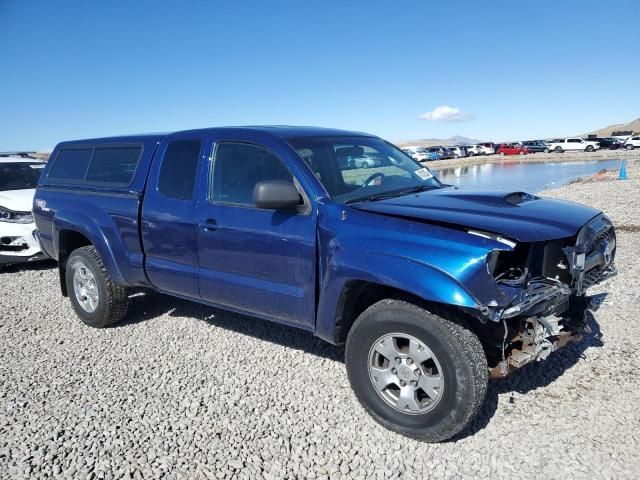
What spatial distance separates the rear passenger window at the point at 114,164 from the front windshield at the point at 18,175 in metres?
3.92

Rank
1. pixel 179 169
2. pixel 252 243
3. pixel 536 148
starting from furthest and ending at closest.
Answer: pixel 536 148 → pixel 179 169 → pixel 252 243

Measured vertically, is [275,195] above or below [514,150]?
above

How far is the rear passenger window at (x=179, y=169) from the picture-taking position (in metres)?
4.27

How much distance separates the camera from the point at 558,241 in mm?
3129

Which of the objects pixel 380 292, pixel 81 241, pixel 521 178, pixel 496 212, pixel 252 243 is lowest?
pixel 521 178

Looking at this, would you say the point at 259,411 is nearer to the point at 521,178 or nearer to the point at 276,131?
the point at 276,131

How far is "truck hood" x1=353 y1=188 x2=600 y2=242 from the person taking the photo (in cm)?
293

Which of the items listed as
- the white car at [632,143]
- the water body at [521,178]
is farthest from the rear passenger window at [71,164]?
the white car at [632,143]

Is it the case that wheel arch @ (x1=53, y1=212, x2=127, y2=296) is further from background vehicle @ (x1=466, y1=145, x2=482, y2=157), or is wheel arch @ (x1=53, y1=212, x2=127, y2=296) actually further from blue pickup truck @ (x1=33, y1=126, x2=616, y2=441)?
background vehicle @ (x1=466, y1=145, x2=482, y2=157)

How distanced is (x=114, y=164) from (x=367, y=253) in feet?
10.4

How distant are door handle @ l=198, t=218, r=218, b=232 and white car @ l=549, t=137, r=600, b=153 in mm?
62599

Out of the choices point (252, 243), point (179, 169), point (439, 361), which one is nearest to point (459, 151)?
point (179, 169)

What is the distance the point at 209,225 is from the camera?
4016 millimetres

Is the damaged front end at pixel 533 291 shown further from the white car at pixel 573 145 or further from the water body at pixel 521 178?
the white car at pixel 573 145
